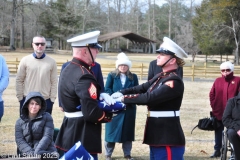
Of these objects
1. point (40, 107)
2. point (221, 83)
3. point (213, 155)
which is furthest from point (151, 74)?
point (40, 107)

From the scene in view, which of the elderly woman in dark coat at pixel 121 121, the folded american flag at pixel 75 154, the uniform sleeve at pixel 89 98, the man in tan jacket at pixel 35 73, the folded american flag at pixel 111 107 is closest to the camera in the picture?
the folded american flag at pixel 75 154

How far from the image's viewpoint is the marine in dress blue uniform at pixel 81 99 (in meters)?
3.50

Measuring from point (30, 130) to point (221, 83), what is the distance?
11.6 feet

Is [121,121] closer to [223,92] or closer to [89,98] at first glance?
[223,92]

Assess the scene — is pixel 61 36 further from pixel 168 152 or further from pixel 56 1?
pixel 168 152

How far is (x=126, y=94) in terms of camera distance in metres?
4.46

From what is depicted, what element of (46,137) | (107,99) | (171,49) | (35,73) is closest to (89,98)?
(107,99)

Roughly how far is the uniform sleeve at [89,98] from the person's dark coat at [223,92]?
12.8 feet

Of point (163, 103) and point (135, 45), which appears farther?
point (135, 45)

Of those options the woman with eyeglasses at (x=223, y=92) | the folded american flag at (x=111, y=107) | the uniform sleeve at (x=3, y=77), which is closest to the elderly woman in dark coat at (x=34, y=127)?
the uniform sleeve at (x=3, y=77)

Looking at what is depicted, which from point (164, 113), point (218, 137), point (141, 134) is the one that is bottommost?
point (141, 134)

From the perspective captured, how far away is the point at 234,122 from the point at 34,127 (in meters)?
2.78

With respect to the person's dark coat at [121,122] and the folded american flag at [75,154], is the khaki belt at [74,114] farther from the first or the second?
the person's dark coat at [121,122]

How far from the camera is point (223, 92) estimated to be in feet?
23.1
